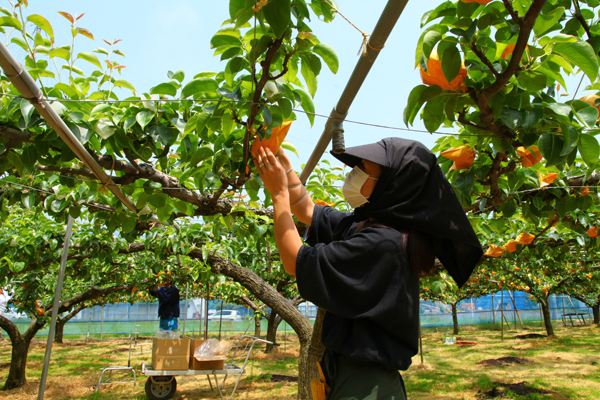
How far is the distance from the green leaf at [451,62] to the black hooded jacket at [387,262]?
0.21 m

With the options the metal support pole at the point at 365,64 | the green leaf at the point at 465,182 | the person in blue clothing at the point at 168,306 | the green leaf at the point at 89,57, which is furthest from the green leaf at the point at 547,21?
the person in blue clothing at the point at 168,306

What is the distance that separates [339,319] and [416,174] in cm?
40

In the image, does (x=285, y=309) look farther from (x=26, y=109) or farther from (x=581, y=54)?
(x=581, y=54)

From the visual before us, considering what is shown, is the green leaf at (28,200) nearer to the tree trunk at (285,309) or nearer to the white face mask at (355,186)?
the tree trunk at (285,309)

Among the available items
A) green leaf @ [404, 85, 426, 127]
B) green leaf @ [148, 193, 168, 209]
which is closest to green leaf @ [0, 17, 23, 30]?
green leaf @ [148, 193, 168, 209]

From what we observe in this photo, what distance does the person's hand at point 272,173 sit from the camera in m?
1.04

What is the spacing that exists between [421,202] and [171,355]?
5.24 meters

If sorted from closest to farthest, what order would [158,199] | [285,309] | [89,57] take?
[89,57], [158,199], [285,309]

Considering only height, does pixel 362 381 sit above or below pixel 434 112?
below

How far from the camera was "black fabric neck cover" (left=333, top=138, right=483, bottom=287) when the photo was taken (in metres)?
0.92

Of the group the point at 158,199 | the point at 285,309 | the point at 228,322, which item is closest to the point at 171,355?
the point at 285,309

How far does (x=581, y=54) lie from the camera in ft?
3.15

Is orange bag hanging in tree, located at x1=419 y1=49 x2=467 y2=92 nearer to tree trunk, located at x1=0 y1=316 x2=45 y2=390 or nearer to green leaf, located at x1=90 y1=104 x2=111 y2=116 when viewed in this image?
green leaf, located at x1=90 y1=104 x2=111 y2=116

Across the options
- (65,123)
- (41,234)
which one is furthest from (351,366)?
(41,234)
